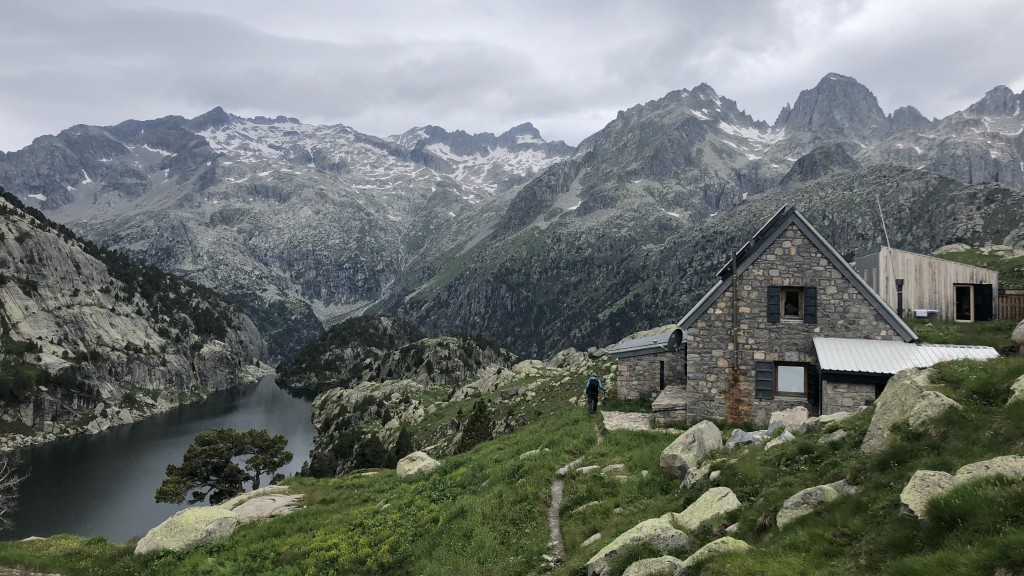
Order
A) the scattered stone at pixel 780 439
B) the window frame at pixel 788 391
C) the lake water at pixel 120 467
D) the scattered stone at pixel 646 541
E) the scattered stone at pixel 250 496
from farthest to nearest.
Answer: the lake water at pixel 120 467, the scattered stone at pixel 250 496, the window frame at pixel 788 391, the scattered stone at pixel 780 439, the scattered stone at pixel 646 541

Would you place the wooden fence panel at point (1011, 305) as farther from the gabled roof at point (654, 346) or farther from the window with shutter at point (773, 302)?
the gabled roof at point (654, 346)

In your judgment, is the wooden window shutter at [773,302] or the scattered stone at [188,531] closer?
the scattered stone at [188,531]

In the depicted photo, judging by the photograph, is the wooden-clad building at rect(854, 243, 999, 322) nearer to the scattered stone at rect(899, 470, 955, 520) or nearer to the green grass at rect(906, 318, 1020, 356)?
the green grass at rect(906, 318, 1020, 356)

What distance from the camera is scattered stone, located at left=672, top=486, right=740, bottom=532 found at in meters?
11.8

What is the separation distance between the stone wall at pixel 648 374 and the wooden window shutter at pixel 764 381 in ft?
21.1

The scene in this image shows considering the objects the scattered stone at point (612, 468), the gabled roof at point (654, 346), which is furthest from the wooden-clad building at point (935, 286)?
the scattered stone at point (612, 468)

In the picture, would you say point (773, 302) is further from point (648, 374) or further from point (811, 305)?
point (648, 374)

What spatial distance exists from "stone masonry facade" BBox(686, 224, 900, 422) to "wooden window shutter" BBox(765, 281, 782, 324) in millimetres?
191

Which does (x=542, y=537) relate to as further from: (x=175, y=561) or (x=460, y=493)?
(x=175, y=561)

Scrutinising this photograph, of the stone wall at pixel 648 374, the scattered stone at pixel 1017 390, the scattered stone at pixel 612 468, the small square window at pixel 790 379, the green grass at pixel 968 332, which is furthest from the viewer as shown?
the stone wall at pixel 648 374

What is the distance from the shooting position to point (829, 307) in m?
25.4

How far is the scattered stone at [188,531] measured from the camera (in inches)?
883

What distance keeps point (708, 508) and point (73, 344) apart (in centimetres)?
19596

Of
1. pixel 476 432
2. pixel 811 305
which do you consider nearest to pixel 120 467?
pixel 476 432
